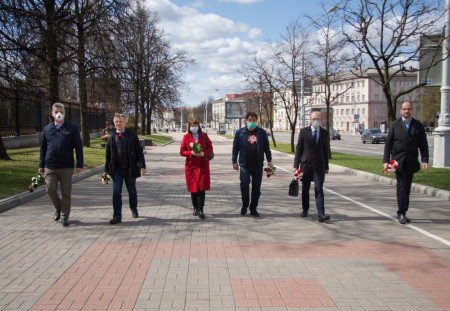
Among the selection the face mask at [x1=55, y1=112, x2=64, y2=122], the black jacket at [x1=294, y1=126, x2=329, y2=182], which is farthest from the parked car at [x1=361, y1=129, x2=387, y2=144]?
the face mask at [x1=55, y1=112, x2=64, y2=122]

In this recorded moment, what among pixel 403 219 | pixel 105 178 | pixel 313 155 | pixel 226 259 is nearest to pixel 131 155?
pixel 105 178

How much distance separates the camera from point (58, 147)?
22.1 ft

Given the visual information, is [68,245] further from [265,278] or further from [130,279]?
[265,278]

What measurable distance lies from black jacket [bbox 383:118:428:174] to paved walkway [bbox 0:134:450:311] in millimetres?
1031

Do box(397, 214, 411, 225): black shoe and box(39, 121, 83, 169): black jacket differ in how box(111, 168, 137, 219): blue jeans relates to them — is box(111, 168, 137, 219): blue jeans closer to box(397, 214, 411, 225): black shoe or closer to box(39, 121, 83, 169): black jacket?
box(39, 121, 83, 169): black jacket

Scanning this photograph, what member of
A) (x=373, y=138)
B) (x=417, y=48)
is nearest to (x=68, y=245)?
(x=417, y=48)

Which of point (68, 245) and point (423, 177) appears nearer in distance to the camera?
point (68, 245)

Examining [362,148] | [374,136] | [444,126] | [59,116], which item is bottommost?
[362,148]

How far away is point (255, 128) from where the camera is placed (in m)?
7.68

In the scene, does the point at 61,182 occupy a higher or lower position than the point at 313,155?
lower

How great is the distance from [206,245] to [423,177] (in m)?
8.77

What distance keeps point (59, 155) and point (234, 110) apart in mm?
51226

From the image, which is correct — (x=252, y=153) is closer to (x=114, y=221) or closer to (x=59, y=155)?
(x=114, y=221)

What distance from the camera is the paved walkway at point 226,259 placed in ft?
13.1
